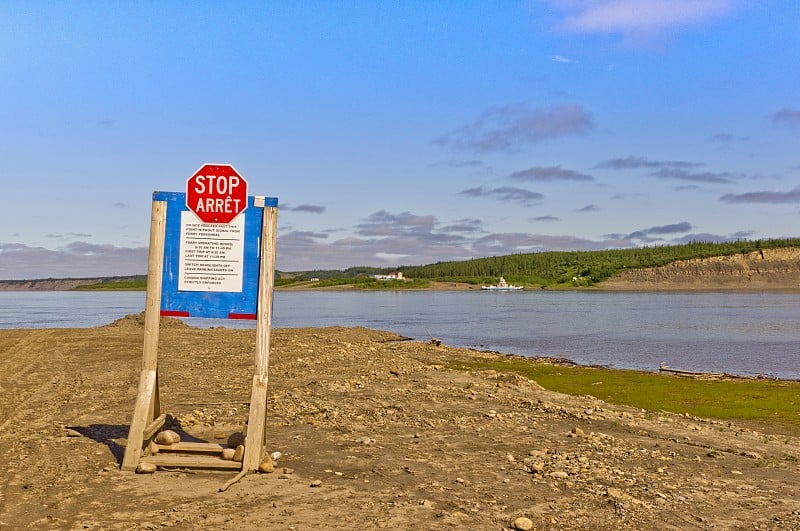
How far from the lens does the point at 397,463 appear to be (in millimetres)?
10453

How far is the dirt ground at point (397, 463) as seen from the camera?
26.4 ft

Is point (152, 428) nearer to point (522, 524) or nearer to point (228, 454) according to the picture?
point (228, 454)

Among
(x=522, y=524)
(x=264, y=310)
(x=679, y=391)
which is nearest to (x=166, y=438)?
(x=264, y=310)

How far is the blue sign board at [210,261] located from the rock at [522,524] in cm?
471

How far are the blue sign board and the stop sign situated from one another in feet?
0.35

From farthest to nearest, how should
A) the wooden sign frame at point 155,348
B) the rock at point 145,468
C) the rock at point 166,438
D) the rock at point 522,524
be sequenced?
the rock at point 166,438
the wooden sign frame at point 155,348
the rock at point 145,468
the rock at point 522,524

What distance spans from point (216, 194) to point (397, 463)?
4706mm

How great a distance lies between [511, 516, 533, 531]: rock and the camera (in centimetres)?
764

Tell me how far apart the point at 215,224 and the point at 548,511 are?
5.95 metres

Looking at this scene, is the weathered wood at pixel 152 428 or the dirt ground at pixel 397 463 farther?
the weathered wood at pixel 152 428

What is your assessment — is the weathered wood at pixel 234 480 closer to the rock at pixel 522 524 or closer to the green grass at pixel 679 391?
the rock at pixel 522 524

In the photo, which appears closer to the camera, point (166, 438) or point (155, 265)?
point (155, 265)

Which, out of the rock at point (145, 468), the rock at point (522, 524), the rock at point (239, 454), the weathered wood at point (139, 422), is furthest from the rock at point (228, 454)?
the rock at point (522, 524)

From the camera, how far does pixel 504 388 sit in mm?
19188
